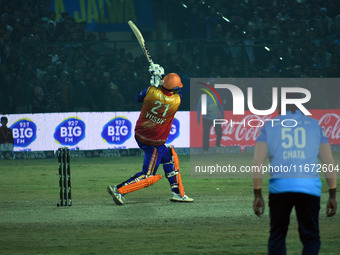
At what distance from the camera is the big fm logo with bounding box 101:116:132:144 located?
21594 millimetres

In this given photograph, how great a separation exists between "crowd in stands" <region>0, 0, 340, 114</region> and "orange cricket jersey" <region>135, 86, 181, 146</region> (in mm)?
9393

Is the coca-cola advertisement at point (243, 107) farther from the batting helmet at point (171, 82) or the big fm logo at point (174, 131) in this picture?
the batting helmet at point (171, 82)

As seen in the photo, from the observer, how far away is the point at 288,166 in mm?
6809

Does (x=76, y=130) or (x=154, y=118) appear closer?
(x=154, y=118)

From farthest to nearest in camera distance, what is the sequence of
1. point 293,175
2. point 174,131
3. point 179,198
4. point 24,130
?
1. point 174,131
2. point 24,130
3. point 179,198
4. point 293,175

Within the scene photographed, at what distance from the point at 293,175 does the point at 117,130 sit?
49.8 feet

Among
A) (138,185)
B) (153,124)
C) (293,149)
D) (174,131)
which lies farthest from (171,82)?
(174,131)

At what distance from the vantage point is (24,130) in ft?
69.2

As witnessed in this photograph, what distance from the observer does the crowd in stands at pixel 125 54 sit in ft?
71.6

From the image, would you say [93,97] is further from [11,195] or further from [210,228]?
[210,228]

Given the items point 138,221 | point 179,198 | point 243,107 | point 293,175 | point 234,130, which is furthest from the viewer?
point 243,107

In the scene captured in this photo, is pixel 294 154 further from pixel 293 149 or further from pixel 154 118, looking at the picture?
pixel 154 118

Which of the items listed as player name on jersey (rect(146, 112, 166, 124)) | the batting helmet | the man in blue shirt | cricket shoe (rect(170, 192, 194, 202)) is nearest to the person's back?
the man in blue shirt

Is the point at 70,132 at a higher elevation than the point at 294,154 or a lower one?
lower
